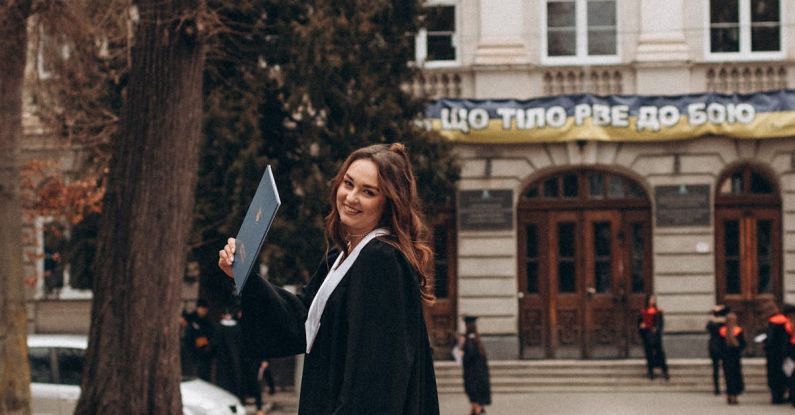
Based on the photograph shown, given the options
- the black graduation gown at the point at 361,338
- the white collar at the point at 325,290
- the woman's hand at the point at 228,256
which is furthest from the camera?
the woman's hand at the point at 228,256

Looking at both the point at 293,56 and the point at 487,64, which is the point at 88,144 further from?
the point at 487,64

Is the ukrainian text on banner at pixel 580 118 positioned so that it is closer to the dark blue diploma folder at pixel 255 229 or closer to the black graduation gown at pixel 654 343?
the black graduation gown at pixel 654 343

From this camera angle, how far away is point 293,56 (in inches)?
853

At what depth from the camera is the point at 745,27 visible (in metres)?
27.7

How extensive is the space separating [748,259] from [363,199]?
24.2 meters

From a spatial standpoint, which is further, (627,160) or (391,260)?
(627,160)

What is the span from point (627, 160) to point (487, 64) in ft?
10.9


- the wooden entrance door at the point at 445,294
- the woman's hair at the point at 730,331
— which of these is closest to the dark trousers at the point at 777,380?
the woman's hair at the point at 730,331

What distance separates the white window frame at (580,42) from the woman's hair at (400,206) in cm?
2383

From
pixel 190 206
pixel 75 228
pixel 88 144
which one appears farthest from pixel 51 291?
pixel 190 206

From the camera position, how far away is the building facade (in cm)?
2712

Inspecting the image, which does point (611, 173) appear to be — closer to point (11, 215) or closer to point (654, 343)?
point (654, 343)

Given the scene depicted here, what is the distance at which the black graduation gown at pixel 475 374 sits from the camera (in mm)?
20531

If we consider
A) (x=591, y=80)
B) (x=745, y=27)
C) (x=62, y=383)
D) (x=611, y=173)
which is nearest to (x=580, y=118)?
(x=591, y=80)
